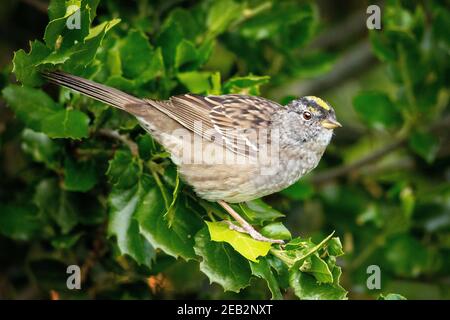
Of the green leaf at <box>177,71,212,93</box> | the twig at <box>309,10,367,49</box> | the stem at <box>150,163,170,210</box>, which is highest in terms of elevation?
the twig at <box>309,10,367,49</box>

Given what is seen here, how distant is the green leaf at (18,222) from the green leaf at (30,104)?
0.70 meters

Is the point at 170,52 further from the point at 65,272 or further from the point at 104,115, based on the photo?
the point at 65,272

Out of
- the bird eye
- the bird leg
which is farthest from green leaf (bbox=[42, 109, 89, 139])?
the bird eye

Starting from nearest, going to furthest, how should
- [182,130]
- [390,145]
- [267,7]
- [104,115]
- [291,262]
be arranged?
[291,262]
[104,115]
[182,130]
[267,7]
[390,145]

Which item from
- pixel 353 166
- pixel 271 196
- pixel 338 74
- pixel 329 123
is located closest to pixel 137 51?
pixel 329 123

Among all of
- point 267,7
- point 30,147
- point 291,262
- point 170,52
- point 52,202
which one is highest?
point 267,7

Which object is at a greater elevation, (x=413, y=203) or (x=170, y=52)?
(x=170, y=52)

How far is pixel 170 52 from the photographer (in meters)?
4.01

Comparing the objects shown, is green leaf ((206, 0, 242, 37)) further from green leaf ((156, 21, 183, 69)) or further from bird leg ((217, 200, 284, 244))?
bird leg ((217, 200, 284, 244))

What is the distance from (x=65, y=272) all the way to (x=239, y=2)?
179 centimetres

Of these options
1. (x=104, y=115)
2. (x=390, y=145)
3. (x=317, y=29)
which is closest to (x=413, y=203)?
(x=390, y=145)

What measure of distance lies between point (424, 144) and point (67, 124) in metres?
2.24

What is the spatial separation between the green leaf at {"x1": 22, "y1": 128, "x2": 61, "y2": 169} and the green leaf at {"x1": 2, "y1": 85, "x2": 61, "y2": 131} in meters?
0.26

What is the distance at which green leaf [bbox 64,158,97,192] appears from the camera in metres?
3.76
